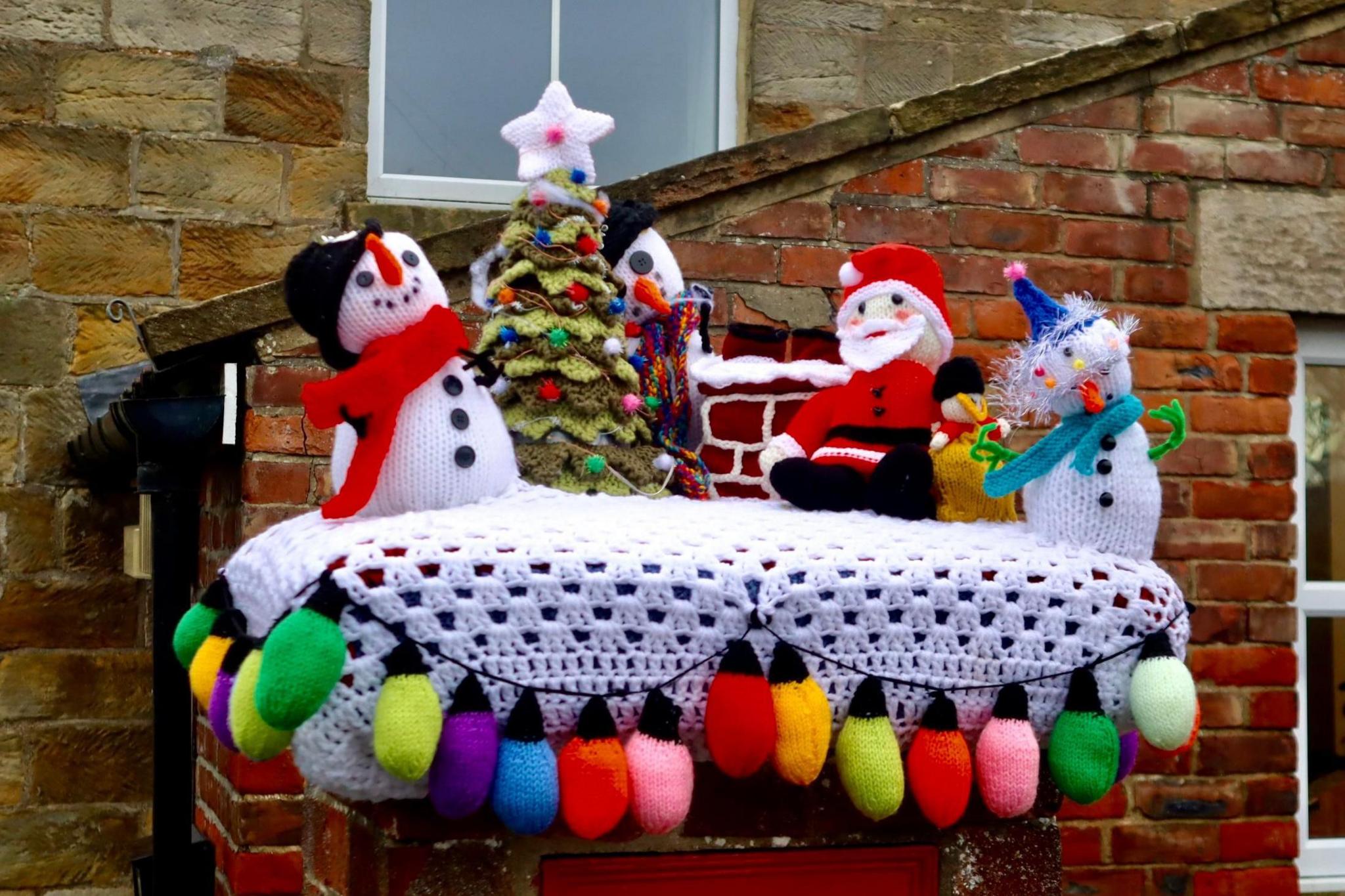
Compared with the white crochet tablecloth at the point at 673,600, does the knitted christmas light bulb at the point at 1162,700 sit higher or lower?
lower

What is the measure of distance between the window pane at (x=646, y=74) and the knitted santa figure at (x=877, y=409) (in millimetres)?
1920

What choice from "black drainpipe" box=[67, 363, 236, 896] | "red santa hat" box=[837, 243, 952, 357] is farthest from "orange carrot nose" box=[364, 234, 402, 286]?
"black drainpipe" box=[67, 363, 236, 896]

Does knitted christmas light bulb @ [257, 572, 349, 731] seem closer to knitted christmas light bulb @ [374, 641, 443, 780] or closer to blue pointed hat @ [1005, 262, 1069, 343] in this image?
knitted christmas light bulb @ [374, 641, 443, 780]

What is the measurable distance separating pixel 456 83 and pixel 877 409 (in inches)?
84.5

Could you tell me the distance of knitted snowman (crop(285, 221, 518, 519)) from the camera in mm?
1208

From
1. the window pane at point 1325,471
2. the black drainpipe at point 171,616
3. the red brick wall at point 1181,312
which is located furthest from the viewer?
the window pane at point 1325,471

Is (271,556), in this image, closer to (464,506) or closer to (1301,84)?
(464,506)

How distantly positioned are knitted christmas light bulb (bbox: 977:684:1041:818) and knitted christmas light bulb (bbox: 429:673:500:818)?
45 centimetres

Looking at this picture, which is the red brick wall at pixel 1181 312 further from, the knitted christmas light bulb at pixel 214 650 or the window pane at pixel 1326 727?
the knitted christmas light bulb at pixel 214 650

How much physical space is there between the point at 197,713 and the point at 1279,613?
2064 mm

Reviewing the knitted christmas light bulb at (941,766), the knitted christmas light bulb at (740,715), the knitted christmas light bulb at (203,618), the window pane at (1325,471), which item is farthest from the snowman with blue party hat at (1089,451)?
the window pane at (1325,471)

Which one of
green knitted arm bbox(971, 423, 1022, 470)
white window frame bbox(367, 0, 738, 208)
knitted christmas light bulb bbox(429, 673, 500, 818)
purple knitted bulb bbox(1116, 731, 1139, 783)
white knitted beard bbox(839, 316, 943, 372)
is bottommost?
purple knitted bulb bbox(1116, 731, 1139, 783)

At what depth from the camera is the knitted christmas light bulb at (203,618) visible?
1.34m

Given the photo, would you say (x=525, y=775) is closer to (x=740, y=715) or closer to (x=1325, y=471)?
(x=740, y=715)
